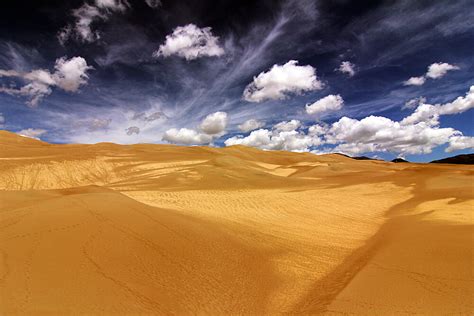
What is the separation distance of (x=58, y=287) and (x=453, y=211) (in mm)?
14000

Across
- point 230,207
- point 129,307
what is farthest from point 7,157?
point 129,307

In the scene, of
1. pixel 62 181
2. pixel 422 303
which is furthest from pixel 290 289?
pixel 62 181

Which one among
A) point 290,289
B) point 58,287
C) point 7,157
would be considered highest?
point 7,157

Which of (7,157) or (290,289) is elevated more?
(7,157)

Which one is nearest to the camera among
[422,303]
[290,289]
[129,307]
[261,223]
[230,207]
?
[129,307]

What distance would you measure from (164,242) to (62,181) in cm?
2038

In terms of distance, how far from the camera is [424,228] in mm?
9859

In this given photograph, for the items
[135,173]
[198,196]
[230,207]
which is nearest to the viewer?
[230,207]

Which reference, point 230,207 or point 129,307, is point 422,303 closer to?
point 129,307

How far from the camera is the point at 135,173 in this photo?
27391 millimetres

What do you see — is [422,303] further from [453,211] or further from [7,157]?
[7,157]

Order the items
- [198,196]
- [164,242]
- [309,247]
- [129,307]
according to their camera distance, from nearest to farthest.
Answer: [129,307], [164,242], [309,247], [198,196]

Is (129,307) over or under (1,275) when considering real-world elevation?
under

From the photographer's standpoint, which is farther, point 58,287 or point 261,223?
point 261,223
